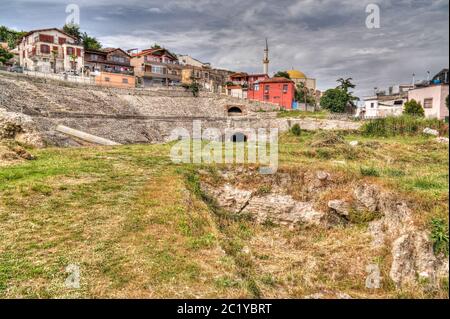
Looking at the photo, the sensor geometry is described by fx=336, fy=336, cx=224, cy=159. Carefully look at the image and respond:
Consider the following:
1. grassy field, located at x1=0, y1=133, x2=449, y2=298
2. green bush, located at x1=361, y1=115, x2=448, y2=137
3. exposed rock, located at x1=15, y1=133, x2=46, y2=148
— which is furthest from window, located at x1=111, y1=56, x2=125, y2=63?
grassy field, located at x1=0, y1=133, x2=449, y2=298

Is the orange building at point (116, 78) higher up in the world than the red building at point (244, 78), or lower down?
lower down

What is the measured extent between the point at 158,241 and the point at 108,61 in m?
58.3

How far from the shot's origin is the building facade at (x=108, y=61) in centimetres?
5784

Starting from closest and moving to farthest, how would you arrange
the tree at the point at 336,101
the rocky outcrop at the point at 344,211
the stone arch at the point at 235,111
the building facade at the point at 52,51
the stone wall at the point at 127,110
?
the rocky outcrop at the point at 344,211, the stone wall at the point at 127,110, the stone arch at the point at 235,111, the building facade at the point at 52,51, the tree at the point at 336,101

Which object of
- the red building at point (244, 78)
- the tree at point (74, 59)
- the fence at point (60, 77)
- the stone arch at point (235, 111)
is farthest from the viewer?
the red building at point (244, 78)

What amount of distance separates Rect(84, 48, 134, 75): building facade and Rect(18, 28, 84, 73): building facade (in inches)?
73.6

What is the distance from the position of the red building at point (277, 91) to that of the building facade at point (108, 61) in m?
24.1

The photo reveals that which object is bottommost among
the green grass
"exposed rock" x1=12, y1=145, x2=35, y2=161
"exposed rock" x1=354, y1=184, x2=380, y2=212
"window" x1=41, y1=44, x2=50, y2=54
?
"exposed rock" x1=354, y1=184, x2=380, y2=212

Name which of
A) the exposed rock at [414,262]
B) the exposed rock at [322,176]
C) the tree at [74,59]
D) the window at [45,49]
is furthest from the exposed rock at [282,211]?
the window at [45,49]

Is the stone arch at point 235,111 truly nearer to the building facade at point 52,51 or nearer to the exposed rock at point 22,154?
the building facade at point 52,51

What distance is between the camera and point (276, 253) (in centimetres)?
1034

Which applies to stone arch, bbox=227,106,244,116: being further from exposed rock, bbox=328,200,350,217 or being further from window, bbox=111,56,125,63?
exposed rock, bbox=328,200,350,217

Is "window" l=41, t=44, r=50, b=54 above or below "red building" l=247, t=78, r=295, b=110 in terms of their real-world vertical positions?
above

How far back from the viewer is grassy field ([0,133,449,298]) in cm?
649
